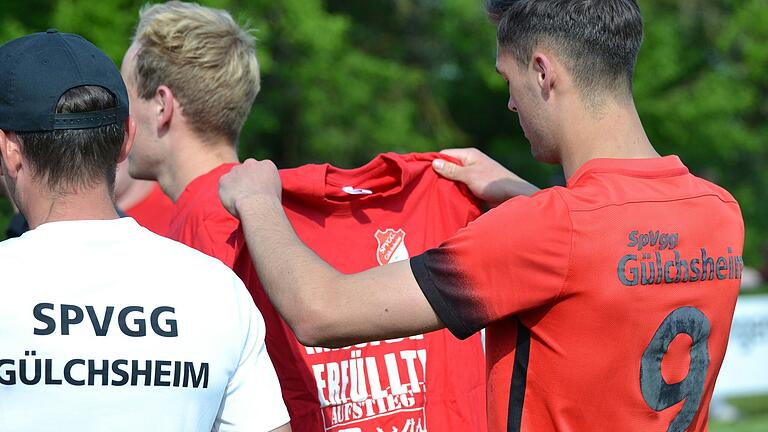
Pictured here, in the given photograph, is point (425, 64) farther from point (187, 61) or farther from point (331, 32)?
point (187, 61)

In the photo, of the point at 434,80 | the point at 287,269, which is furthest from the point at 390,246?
the point at 434,80

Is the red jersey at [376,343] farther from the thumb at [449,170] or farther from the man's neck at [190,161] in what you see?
the man's neck at [190,161]

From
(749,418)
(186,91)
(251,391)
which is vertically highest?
(186,91)

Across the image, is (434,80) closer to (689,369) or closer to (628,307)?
(689,369)

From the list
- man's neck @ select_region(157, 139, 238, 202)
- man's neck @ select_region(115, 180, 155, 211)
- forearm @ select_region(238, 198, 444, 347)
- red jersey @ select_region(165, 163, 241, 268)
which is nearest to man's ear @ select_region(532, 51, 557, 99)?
forearm @ select_region(238, 198, 444, 347)

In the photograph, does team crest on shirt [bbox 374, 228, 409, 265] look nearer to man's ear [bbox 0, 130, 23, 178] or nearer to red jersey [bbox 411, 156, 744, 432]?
red jersey [bbox 411, 156, 744, 432]

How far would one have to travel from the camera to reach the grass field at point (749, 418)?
33.8 feet

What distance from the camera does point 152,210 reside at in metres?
4.96

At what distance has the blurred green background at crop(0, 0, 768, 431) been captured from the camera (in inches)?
640

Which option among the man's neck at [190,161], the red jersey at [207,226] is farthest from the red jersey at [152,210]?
the red jersey at [207,226]

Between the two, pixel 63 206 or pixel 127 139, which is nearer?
pixel 63 206

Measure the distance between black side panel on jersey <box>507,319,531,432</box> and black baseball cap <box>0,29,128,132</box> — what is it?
1046 millimetres

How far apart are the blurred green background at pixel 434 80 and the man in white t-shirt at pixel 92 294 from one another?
1238 centimetres

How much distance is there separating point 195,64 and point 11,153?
125 cm
